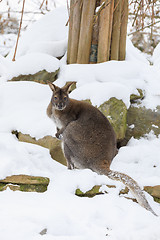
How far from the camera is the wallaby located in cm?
395

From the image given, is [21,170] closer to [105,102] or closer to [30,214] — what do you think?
[30,214]

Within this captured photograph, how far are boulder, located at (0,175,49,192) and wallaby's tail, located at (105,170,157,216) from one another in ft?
2.72

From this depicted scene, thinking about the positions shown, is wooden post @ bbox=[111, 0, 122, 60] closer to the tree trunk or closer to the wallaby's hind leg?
the tree trunk

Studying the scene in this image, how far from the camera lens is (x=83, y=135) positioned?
→ 4016 mm

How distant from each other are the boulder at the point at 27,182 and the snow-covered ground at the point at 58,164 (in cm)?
11

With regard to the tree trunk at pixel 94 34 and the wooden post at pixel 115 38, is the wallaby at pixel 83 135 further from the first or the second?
the wooden post at pixel 115 38

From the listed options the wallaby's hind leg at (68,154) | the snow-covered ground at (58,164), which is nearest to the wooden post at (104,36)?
the snow-covered ground at (58,164)

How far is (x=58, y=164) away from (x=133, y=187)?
5.31 feet

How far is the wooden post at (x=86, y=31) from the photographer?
5.97 meters

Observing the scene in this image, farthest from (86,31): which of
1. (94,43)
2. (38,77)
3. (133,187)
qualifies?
(133,187)

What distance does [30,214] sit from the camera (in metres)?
2.83

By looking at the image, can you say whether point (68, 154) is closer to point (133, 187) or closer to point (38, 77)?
point (133, 187)

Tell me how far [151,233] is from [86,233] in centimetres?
55

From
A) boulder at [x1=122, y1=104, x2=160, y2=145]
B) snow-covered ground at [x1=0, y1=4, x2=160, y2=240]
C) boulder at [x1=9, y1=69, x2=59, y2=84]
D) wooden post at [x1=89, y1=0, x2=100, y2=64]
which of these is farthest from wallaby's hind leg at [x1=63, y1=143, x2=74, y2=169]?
wooden post at [x1=89, y1=0, x2=100, y2=64]
